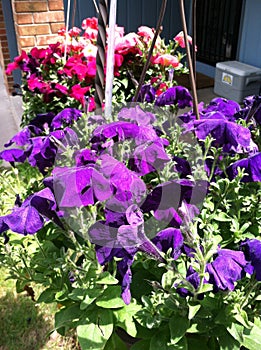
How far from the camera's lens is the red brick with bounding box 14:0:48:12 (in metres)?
3.50

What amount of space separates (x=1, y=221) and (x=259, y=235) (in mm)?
801

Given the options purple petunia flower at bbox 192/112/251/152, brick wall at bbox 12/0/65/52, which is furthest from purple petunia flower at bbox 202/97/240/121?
brick wall at bbox 12/0/65/52

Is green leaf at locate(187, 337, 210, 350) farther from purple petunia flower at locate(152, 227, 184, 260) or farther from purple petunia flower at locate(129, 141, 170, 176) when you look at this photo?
purple petunia flower at locate(129, 141, 170, 176)

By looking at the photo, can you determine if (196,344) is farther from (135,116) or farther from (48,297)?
(135,116)

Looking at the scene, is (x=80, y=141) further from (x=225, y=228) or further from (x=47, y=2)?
(x=47, y=2)

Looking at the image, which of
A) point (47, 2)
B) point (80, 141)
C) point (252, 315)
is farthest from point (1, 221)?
point (47, 2)

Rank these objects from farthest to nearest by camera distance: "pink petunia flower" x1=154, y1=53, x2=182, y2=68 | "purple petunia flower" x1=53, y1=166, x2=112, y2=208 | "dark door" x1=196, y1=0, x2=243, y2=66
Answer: "dark door" x1=196, y1=0, x2=243, y2=66
"pink petunia flower" x1=154, y1=53, x2=182, y2=68
"purple petunia flower" x1=53, y1=166, x2=112, y2=208

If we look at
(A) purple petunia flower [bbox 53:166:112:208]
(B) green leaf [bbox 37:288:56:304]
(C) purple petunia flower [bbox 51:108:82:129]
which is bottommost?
(B) green leaf [bbox 37:288:56:304]

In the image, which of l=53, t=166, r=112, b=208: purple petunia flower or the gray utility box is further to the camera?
the gray utility box

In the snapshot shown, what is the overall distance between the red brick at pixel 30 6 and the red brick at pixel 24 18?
0.04m

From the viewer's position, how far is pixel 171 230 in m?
0.94

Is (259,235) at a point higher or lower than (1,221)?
lower

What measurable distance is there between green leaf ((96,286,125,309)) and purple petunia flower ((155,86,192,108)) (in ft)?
2.28

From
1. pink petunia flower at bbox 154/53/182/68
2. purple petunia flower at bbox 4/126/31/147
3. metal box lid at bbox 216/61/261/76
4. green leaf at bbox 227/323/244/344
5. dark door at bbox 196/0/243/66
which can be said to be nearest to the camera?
green leaf at bbox 227/323/244/344
